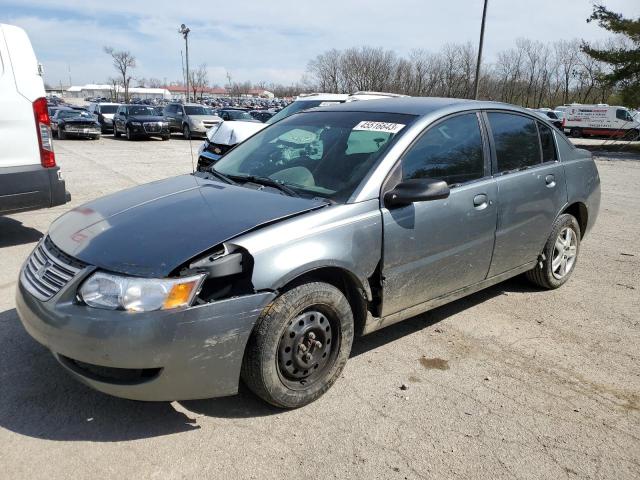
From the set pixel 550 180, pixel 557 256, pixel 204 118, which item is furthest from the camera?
pixel 204 118

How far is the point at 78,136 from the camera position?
22.8 m

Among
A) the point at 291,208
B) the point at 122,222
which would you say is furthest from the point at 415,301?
the point at 122,222

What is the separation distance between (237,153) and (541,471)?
2994 mm

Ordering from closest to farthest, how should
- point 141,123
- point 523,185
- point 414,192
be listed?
point 414,192, point 523,185, point 141,123

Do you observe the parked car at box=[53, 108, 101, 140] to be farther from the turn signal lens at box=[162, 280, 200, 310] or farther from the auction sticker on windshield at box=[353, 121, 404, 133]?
the turn signal lens at box=[162, 280, 200, 310]

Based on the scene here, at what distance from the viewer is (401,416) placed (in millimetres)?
2932

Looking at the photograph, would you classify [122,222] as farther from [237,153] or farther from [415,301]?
[415,301]

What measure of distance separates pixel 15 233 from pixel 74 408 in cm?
432

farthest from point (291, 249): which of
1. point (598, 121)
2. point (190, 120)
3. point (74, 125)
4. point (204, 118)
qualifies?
point (598, 121)

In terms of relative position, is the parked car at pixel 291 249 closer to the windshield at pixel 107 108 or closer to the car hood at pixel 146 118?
the car hood at pixel 146 118

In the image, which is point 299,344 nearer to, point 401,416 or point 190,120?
point 401,416

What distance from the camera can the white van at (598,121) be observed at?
34.6 m

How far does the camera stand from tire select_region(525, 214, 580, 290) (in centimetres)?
465

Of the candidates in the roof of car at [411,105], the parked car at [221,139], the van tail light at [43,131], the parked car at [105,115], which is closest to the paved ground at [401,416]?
the roof of car at [411,105]
